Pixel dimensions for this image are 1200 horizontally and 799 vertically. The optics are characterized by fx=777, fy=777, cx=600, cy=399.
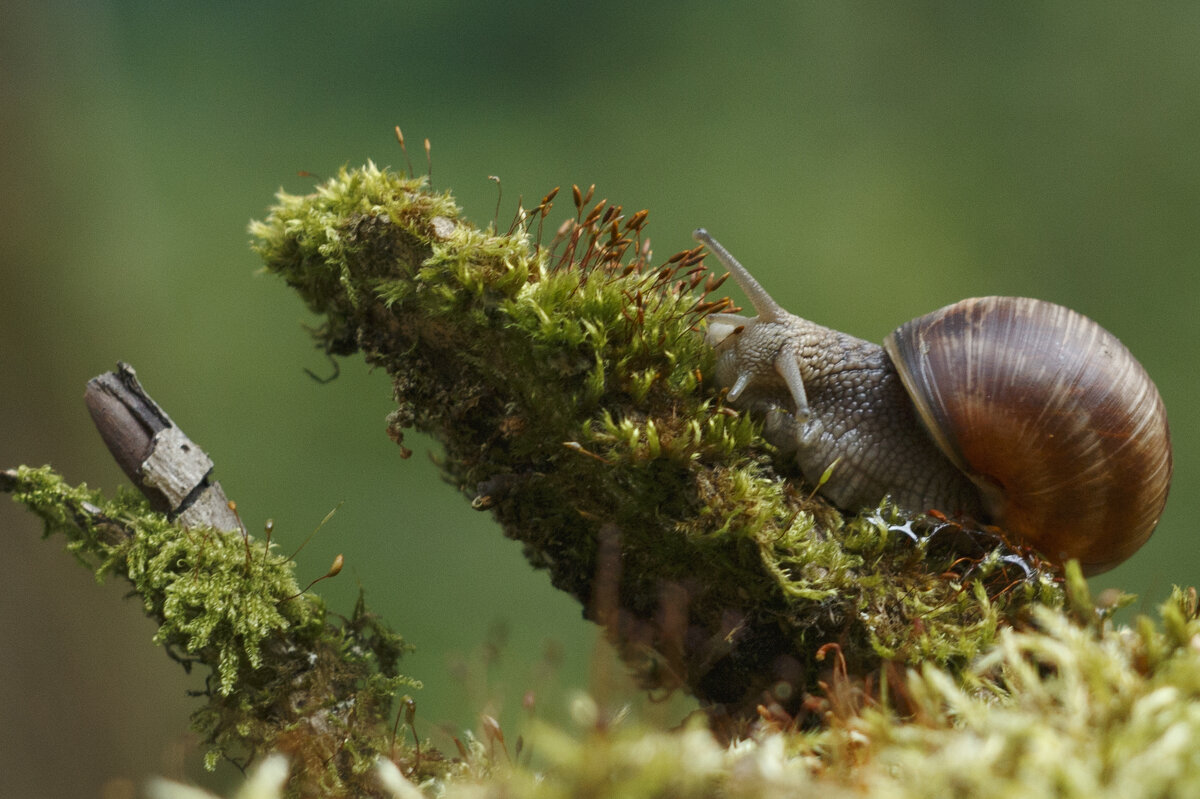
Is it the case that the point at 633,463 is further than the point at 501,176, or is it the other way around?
the point at 501,176

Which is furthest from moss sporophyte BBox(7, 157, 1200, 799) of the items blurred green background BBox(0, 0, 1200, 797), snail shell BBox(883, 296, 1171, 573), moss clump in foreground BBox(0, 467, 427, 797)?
blurred green background BBox(0, 0, 1200, 797)

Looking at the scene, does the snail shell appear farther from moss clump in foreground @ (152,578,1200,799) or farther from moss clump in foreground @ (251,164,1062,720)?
moss clump in foreground @ (152,578,1200,799)

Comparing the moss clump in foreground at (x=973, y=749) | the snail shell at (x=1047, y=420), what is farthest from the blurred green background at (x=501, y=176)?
the moss clump in foreground at (x=973, y=749)

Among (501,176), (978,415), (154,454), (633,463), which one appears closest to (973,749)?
(633,463)

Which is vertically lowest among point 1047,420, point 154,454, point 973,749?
point 973,749

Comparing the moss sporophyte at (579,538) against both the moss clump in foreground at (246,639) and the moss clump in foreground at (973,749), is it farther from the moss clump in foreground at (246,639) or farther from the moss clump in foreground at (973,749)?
the moss clump in foreground at (973,749)

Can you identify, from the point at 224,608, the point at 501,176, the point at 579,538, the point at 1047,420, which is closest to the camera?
the point at 224,608

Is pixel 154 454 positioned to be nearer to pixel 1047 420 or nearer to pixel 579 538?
pixel 579 538
